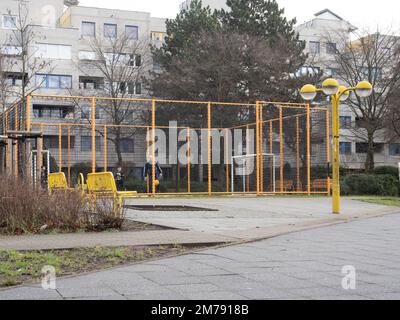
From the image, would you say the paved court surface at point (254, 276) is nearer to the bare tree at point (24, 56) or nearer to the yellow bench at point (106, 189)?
the yellow bench at point (106, 189)

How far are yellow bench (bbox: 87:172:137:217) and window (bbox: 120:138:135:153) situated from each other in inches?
855

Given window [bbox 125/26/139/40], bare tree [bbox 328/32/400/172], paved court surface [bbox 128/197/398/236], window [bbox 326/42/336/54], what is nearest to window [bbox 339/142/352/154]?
bare tree [bbox 328/32/400/172]

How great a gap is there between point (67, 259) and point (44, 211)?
127 inches

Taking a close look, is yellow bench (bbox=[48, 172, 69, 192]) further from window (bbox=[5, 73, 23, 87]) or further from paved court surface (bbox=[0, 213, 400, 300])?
window (bbox=[5, 73, 23, 87])

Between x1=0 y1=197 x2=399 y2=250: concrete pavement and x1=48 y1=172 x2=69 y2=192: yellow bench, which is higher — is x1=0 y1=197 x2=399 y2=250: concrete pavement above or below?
below

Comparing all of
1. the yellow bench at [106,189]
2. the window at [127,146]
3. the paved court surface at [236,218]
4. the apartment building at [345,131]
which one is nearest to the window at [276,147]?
the window at [127,146]

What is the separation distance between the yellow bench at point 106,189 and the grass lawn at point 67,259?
105 inches

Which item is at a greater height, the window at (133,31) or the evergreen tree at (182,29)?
the window at (133,31)

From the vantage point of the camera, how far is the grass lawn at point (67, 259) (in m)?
6.71

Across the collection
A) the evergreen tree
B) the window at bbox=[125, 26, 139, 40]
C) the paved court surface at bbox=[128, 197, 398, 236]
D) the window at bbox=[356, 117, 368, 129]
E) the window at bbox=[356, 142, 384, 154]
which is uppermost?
the window at bbox=[125, 26, 139, 40]

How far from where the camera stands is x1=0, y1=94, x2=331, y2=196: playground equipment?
90.0 ft
